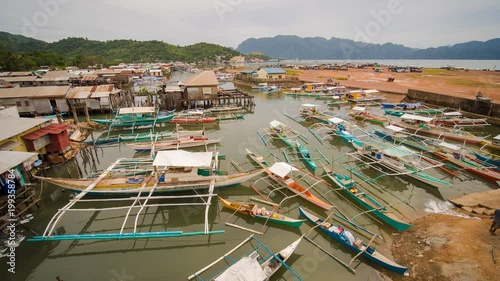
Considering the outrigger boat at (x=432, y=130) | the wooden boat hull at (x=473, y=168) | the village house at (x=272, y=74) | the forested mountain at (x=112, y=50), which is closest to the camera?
the wooden boat hull at (x=473, y=168)

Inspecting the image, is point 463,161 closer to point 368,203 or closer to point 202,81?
point 368,203

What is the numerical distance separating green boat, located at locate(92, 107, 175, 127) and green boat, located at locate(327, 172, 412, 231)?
2415cm

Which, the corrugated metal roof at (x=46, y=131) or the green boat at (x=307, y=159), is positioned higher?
the corrugated metal roof at (x=46, y=131)

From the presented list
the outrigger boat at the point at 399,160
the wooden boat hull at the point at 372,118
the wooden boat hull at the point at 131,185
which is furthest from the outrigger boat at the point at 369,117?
the wooden boat hull at the point at 131,185

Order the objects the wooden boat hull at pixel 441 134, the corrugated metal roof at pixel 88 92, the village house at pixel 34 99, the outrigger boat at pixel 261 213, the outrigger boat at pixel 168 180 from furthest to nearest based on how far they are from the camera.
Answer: the corrugated metal roof at pixel 88 92 → the village house at pixel 34 99 → the wooden boat hull at pixel 441 134 → the outrigger boat at pixel 168 180 → the outrigger boat at pixel 261 213

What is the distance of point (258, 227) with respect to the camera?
13398mm

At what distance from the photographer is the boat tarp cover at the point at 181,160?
14.5 metres

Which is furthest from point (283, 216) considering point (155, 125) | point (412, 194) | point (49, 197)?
point (155, 125)

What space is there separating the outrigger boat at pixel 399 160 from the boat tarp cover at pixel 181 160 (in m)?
12.5

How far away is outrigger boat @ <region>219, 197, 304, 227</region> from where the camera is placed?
12.9 m

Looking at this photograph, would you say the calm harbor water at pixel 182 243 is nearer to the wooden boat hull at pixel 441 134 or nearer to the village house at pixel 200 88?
the wooden boat hull at pixel 441 134

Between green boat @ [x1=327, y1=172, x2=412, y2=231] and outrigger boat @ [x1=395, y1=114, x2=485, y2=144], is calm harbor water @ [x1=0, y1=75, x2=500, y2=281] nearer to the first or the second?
green boat @ [x1=327, y1=172, x2=412, y2=231]

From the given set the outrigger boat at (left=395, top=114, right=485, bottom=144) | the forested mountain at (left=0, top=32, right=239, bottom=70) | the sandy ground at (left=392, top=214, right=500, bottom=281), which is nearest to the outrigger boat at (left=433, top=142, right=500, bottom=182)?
the outrigger boat at (left=395, top=114, right=485, bottom=144)

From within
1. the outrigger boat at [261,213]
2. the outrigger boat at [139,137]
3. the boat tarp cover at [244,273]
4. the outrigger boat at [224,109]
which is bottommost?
the outrigger boat at [261,213]
